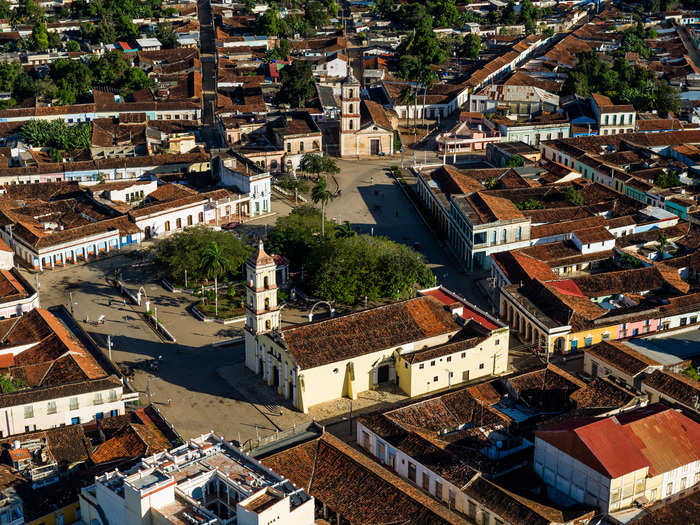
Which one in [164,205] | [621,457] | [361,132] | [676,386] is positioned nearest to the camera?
[621,457]

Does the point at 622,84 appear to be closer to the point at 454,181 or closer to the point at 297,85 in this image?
the point at 297,85

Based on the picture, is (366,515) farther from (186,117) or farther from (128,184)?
(186,117)

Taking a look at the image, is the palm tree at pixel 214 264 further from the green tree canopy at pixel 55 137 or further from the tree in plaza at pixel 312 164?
the green tree canopy at pixel 55 137

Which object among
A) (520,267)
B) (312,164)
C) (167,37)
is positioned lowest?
(520,267)

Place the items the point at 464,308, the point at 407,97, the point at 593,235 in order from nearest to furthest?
the point at 464,308
the point at 593,235
the point at 407,97


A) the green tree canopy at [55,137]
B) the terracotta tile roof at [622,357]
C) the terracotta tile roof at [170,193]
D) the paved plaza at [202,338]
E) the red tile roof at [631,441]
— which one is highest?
the green tree canopy at [55,137]

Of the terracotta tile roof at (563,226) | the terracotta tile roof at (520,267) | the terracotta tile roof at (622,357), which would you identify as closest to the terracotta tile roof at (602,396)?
the terracotta tile roof at (622,357)

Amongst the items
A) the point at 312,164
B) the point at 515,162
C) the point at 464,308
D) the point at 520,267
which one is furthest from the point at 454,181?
the point at 464,308
